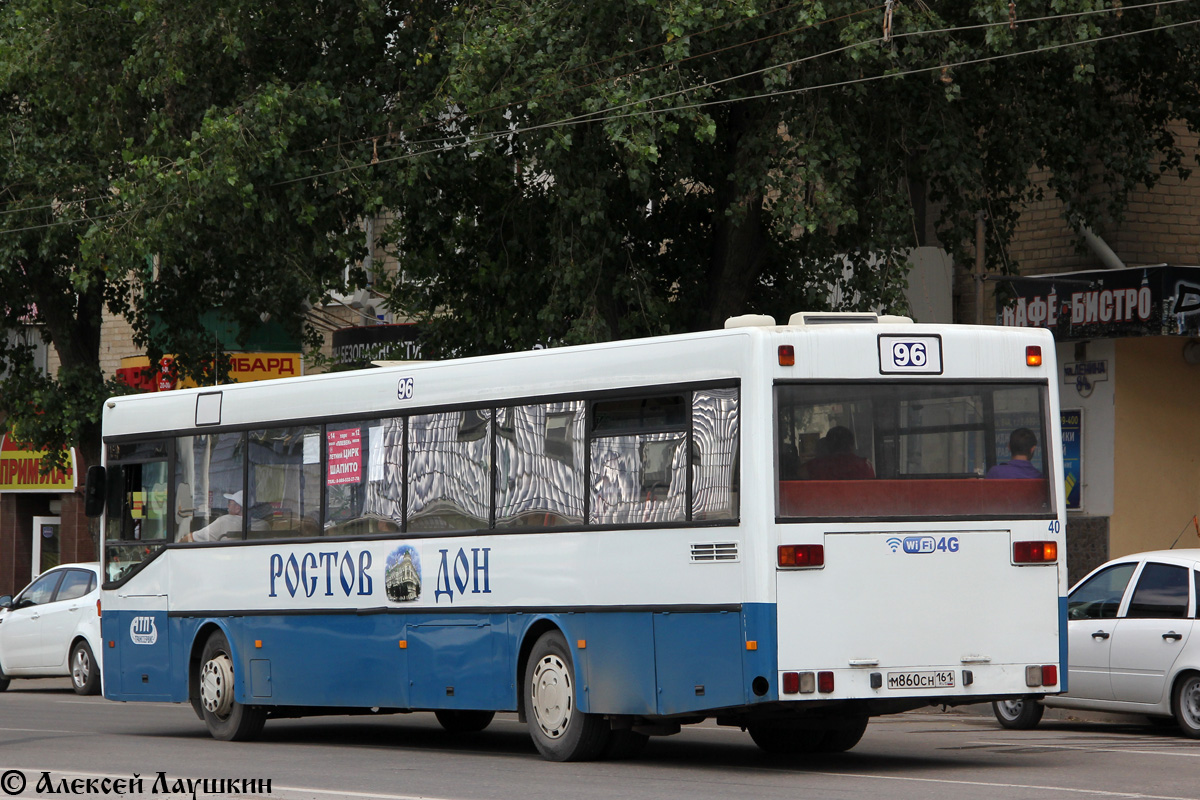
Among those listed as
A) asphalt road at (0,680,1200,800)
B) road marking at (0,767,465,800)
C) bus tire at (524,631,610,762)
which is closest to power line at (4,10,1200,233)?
asphalt road at (0,680,1200,800)

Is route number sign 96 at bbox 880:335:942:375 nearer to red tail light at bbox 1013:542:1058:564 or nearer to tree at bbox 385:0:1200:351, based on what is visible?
red tail light at bbox 1013:542:1058:564

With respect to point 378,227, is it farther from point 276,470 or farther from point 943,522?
point 943,522

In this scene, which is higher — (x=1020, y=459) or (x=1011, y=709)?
(x=1020, y=459)

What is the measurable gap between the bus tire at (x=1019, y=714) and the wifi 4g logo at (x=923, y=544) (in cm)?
458

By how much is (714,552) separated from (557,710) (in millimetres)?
1881

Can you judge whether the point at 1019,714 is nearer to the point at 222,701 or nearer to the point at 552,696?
the point at 552,696

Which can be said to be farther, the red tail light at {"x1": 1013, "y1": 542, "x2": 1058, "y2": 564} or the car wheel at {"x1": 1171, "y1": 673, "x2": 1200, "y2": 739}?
the car wheel at {"x1": 1171, "y1": 673, "x2": 1200, "y2": 739}

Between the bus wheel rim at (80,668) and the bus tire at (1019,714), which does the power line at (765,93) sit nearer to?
the bus tire at (1019,714)

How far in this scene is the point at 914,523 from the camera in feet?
36.1

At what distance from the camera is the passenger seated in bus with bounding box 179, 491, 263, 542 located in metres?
15.0

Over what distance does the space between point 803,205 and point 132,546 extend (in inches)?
269

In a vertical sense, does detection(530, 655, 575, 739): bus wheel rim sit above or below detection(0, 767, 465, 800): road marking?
above

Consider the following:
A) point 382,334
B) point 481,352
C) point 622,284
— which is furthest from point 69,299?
point 622,284

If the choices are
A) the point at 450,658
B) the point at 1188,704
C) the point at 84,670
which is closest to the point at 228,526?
the point at 450,658
